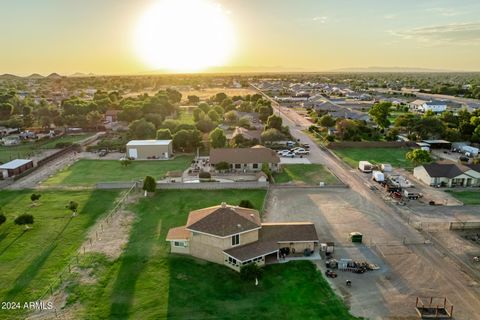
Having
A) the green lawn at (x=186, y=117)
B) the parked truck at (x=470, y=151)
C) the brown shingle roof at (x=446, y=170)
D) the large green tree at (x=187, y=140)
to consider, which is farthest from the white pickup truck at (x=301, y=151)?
the green lawn at (x=186, y=117)

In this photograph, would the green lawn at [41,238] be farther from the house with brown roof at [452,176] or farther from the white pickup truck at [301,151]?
the house with brown roof at [452,176]

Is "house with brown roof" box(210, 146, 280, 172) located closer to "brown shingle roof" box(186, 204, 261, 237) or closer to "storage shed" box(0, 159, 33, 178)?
"brown shingle roof" box(186, 204, 261, 237)

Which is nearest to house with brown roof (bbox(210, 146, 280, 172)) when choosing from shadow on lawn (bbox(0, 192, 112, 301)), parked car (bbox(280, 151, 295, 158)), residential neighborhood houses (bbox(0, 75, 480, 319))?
residential neighborhood houses (bbox(0, 75, 480, 319))

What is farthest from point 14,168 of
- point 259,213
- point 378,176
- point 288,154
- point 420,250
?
point 420,250

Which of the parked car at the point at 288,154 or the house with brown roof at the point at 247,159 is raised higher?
the house with brown roof at the point at 247,159

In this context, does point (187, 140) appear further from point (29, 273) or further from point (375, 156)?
point (29, 273)

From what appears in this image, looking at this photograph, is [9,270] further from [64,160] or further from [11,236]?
[64,160]
